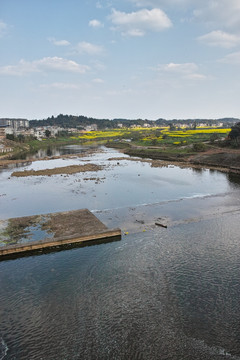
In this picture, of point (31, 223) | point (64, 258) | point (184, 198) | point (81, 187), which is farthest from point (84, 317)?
point (81, 187)

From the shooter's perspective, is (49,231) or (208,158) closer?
(49,231)

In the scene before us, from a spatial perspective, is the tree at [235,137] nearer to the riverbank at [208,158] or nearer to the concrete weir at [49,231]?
the riverbank at [208,158]

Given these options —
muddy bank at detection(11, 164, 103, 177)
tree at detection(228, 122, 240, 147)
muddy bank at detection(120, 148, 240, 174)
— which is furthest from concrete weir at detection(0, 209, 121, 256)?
tree at detection(228, 122, 240, 147)

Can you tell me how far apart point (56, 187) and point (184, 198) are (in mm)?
15739

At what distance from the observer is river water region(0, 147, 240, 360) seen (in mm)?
8961

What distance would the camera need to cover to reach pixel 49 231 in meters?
17.9

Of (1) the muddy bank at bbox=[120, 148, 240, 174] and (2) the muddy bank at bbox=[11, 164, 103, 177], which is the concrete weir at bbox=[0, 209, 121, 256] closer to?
(2) the muddy bank at bbox=[11, 164, 103, 177]

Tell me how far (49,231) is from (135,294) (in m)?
8.59

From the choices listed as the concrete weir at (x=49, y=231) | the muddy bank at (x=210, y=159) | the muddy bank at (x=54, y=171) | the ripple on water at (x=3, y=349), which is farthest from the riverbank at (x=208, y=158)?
the ripple on water at (x=3, y=349)

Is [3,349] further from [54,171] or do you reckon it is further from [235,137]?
[235,137]

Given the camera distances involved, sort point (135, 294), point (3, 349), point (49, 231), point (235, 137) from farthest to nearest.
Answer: point (235, 137), point (49, 231), point (135, 294), point (3, 349)

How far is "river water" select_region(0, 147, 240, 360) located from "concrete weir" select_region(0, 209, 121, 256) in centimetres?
86

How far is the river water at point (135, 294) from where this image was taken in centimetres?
896

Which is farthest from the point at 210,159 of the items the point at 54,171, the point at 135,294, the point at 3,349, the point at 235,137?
the point at 3,349
